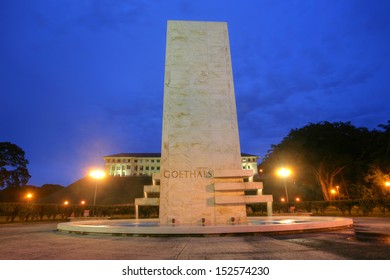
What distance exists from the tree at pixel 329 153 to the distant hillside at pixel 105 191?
47676 millimetres

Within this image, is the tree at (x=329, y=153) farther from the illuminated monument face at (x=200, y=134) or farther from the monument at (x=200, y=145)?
the illuminated monument face at (x=200, y=134)

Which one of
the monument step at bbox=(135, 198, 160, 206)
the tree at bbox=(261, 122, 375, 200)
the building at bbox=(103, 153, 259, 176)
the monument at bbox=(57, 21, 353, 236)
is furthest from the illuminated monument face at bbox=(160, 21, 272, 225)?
the building at bbox=(103, 153, 259, 176)

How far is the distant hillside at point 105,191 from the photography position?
70688mm

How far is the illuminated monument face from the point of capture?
Answer: 46.0 ft

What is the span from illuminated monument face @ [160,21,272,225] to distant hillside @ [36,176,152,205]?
59.7 metres

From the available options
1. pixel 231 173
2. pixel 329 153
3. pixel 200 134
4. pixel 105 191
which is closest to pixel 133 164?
pixel 105 191

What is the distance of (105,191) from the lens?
77062 mm

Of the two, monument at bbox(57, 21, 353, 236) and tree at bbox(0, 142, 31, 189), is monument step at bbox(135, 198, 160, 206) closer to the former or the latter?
monument at bbox(57, 21, 353, 236)

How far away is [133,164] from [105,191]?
35.2 m

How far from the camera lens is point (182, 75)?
16.6 m

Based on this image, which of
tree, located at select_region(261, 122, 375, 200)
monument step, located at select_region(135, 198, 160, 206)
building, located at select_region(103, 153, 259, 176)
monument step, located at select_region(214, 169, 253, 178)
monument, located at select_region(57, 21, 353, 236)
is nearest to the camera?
monument, located at select_region(57, 21, 353, 236)

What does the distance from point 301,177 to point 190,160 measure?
156 ft

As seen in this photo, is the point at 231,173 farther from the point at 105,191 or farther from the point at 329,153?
the point at 105,191

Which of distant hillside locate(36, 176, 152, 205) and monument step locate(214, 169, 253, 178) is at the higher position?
distant hillside locate(36, 176, 152, 205)
